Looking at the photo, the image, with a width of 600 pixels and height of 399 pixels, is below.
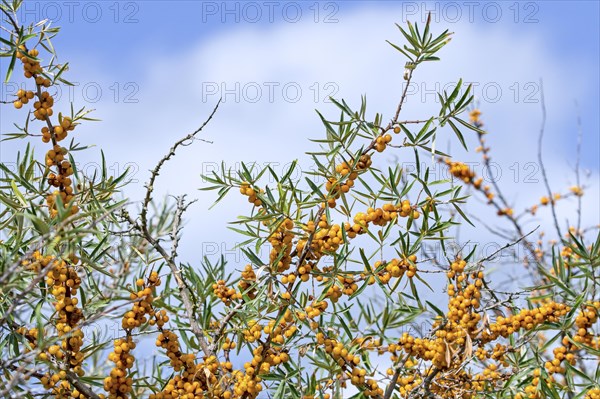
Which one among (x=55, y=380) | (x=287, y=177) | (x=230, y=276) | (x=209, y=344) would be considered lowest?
(x=55, y=380)

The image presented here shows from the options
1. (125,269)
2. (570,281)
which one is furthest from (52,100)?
(570,281)

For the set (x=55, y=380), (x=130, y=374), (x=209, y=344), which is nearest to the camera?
(x=55, y=380)

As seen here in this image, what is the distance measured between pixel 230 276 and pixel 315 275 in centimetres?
42

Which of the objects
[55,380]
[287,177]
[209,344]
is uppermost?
[287,177]

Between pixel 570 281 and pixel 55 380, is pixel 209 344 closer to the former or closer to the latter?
pixel 55 380

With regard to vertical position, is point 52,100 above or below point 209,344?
above

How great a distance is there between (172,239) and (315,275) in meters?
0.58

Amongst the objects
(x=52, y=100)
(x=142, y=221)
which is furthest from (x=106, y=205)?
(x=52, y=100)

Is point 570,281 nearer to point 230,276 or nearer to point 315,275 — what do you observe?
point 315,275

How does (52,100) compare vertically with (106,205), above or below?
above

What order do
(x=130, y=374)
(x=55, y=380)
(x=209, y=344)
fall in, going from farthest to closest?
(x=209, y=344) → (x=130, y=374) → (x=55, y=380)

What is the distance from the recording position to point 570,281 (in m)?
2.57

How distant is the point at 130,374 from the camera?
2498mm

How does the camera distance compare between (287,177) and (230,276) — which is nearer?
(287,177)
